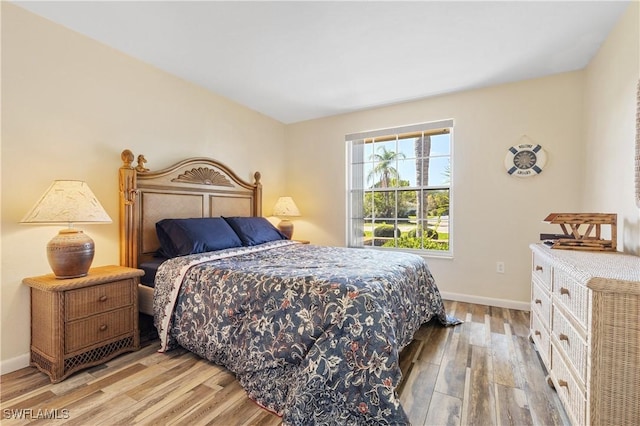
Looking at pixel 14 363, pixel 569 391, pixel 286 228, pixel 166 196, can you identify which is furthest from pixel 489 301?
pixel 14 363

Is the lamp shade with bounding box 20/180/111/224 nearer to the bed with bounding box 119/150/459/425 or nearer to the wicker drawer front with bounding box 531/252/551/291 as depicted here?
the bed with bounding box 119/150/459/425

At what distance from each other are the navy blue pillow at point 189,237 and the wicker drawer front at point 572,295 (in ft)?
8.03

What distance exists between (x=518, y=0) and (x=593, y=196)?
175cm

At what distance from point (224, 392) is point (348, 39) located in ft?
8.42

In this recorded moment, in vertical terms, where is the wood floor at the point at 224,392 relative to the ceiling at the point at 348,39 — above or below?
below

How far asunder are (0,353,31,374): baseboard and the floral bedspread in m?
0.82

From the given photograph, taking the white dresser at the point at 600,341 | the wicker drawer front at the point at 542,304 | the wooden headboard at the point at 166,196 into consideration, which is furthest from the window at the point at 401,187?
the white dresser at the point at 600,341

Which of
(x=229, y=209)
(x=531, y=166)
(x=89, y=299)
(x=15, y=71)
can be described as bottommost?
(x=89, y=299)

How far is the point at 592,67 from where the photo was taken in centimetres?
259

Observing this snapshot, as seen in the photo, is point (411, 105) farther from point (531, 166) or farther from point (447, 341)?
point (447, 341)

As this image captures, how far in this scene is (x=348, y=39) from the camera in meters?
2.27

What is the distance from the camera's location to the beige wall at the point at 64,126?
6.31 feet

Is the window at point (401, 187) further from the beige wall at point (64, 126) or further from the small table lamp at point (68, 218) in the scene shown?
the small table lamp at point (68, 218)

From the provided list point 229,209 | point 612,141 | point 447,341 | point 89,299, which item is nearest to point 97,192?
point 89,299
